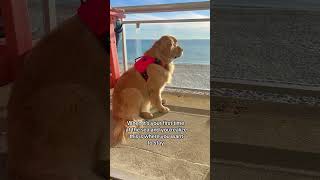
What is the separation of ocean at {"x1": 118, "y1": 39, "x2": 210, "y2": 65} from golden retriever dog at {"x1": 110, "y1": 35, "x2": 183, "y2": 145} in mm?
31

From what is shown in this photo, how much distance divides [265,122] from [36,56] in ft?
1.91

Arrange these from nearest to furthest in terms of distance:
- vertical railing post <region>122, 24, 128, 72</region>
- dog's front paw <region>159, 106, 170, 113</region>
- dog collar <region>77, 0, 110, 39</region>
Result: 1. dog collar <region>77, 0, 110, 39</region>
2. dog's front paw <region>159, 106, 170, 113</region>
3. vertical railing post <region>122, 24, 128, 72</region>

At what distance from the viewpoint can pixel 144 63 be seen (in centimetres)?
143

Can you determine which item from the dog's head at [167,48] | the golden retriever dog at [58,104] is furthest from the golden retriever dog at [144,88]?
the golden retriever dog at [58,104]

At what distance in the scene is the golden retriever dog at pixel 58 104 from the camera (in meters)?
0.63

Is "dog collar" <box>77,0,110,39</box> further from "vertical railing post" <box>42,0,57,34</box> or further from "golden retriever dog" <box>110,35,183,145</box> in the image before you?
"golden retriever dog" <box>110,35,183,145</box>

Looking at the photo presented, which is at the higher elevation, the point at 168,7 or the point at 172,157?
the point at 168,7

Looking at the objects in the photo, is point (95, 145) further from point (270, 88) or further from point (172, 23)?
point (172, 23)

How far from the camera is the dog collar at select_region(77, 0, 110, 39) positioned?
63 centimetres

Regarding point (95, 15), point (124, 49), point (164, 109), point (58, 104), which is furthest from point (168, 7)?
point (58, 104)

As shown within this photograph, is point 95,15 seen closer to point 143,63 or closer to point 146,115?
point 146,115

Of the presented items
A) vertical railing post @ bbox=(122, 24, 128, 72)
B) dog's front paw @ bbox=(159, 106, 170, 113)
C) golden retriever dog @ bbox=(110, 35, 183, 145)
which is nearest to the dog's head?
golden retriever dog @ bbox=(110, 35, 183, 145)

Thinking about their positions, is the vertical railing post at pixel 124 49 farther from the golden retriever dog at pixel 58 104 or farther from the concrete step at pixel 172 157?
the golden retriever dog at pixel 58 104

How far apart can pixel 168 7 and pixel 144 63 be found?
37 centimetres
